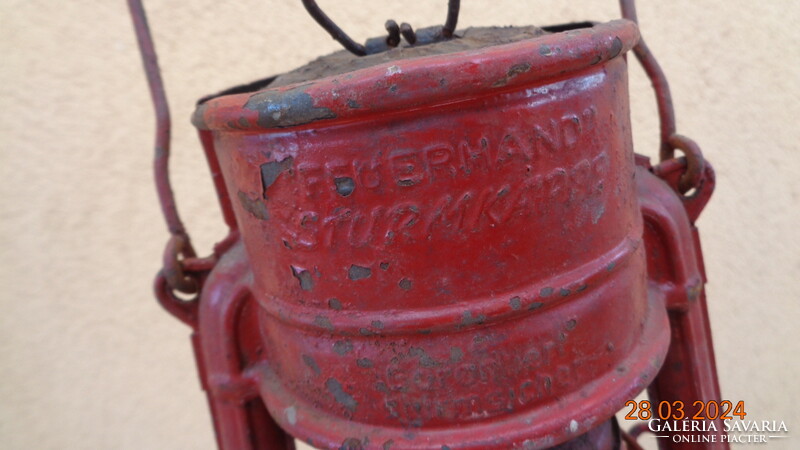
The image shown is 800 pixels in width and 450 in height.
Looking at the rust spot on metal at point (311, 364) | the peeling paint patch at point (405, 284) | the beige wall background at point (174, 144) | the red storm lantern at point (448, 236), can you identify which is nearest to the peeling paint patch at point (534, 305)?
the red storm lantern at point (448, 236)

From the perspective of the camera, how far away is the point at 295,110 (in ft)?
1.61

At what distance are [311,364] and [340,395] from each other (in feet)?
0.14

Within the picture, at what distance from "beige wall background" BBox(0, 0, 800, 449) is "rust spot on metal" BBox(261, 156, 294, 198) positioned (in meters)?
0.70

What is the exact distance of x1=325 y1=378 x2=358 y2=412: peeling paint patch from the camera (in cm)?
58

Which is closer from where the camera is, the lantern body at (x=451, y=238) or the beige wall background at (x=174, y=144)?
the lantern body at (x=451, y=238)

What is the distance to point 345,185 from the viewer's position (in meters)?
0.51

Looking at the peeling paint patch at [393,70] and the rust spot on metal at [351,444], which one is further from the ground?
the peeling paint patch at [393,70]

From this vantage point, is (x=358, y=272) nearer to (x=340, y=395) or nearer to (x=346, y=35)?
(x=340, y=395)

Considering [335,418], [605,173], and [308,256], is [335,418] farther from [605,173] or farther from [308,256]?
[605,173]

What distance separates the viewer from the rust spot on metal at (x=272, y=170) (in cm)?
53

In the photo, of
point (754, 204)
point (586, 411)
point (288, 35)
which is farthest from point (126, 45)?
point (754, 204)

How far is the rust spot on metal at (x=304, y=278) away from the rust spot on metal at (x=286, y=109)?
14 cm

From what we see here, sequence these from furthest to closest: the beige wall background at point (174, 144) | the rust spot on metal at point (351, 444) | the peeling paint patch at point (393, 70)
Answer: 1. the beige wall background at point (174, 144)
2. the rust spot on metal at point (351, 444)
3. the peeling paint patch at point (393, 70)

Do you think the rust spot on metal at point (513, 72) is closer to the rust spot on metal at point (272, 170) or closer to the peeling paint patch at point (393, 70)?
the peeling paint patch at point (393, 70)
